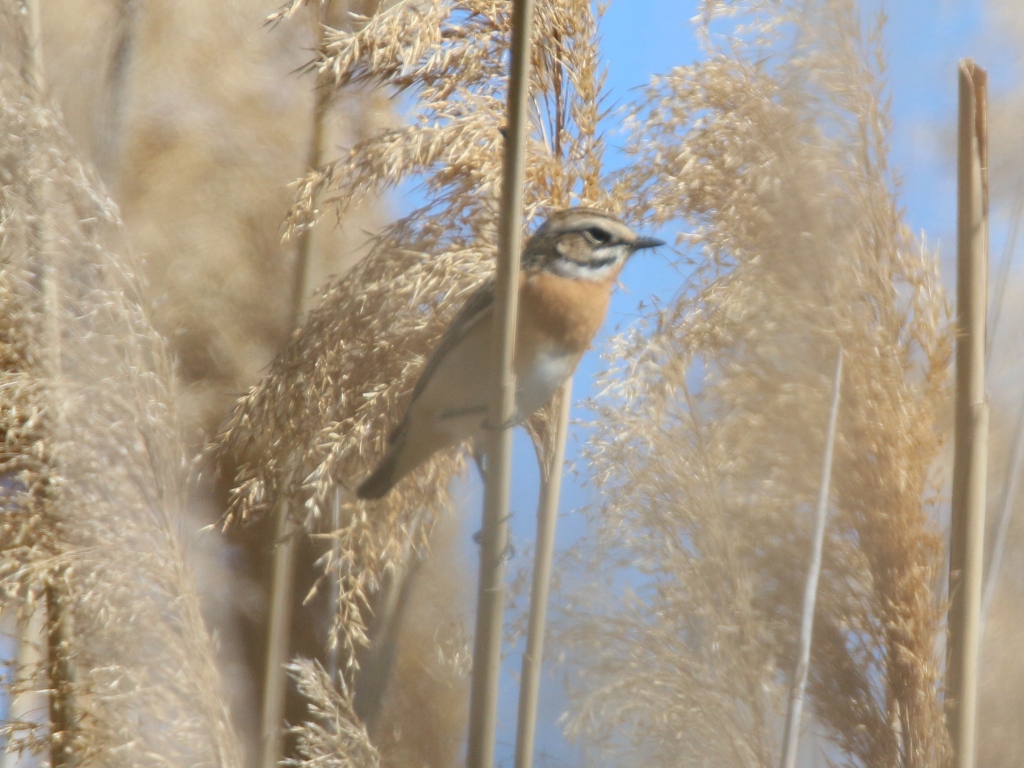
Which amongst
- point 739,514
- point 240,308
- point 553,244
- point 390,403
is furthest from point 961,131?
point 240,308

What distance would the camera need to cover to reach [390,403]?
176 centimetres

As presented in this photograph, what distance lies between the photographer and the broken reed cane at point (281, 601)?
1.88 metres

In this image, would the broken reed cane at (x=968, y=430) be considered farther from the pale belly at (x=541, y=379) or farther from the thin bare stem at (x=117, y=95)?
the thin bare stem at (x=117, y=95)

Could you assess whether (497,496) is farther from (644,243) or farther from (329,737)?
(644,243)

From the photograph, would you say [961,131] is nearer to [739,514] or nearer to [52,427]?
[739,514]

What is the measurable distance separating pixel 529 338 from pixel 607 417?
0.46 m

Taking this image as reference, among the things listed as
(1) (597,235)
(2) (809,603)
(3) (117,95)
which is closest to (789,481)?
(2) (809,603)

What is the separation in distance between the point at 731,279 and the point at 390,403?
63 centimetres

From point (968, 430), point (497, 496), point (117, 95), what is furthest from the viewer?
point (117, 95)

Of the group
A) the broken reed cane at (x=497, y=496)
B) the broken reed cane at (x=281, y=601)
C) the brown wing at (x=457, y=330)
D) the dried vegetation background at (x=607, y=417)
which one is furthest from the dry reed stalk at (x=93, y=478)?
the brown wing at (x=457, y=330)

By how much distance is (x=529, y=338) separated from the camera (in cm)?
195

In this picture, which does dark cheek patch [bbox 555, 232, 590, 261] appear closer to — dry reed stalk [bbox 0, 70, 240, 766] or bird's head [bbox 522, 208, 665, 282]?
bird's head [bbox 522, 208, 665, 282]

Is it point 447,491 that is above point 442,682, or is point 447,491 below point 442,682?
above

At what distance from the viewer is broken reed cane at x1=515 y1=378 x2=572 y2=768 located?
132cm
